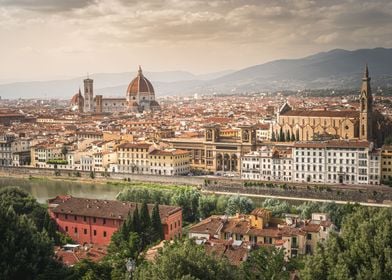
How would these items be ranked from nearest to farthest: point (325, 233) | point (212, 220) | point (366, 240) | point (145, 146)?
point (366, 240) → point (325, 233) → point (212, 220) → point (145, 146)

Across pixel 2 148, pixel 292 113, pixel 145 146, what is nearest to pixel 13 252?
pixel 145 146

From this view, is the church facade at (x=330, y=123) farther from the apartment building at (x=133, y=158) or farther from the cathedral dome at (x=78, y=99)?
the cathedral dome at (x=78, y=99)

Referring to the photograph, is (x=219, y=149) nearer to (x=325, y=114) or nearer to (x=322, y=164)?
(x=322, y=164)

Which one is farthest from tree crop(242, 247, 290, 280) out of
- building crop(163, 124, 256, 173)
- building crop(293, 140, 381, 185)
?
building crop(163, 124, 256, 173)

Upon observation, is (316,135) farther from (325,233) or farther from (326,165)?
(325,233)

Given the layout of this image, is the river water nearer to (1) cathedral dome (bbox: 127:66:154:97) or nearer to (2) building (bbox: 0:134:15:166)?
(2) building (bbox: 0:134:15:166)

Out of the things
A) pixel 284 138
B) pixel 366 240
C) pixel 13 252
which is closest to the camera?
pixel 366 240

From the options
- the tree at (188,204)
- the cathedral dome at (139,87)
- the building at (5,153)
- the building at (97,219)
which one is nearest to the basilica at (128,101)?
the cathedral dome at (139,87)
